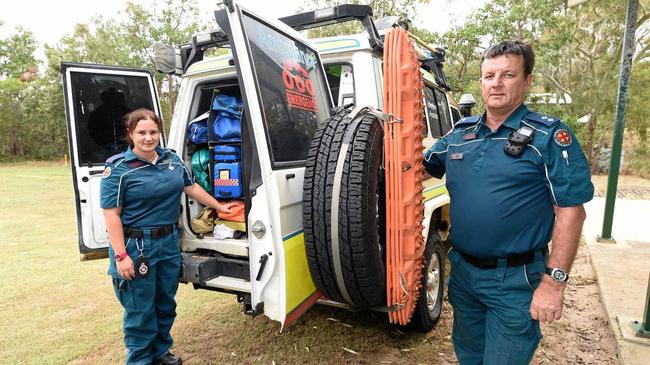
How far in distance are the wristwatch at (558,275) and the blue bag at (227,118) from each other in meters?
2.10

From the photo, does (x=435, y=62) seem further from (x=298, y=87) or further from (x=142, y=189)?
(x=142, y=189)

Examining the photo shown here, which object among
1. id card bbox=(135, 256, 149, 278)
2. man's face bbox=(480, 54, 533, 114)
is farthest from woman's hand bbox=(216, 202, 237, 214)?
man's face bbox=(480, 54, 533, 114)

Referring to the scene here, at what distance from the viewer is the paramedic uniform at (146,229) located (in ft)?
8.25

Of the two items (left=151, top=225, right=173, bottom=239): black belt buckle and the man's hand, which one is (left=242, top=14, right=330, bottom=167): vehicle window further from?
the man's hand

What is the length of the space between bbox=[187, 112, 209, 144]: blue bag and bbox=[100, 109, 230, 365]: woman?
1.19 feet

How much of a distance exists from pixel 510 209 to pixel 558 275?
32 centimetres

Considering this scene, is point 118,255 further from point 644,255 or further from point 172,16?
point 172,16

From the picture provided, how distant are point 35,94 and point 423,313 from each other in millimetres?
32335

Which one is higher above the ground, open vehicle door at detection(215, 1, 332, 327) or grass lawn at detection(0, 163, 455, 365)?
open vehicle door at detection(215, 1, 332, 327)

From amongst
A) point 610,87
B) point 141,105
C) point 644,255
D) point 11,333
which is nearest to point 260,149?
point 141,105

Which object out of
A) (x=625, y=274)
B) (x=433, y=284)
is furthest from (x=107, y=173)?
(x=625, y=274)

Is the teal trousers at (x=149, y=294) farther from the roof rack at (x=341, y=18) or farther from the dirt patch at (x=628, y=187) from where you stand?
the dirt patch at (x=628, y=187)

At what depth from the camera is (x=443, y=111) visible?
4.25m

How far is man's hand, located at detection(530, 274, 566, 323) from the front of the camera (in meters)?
1.68
